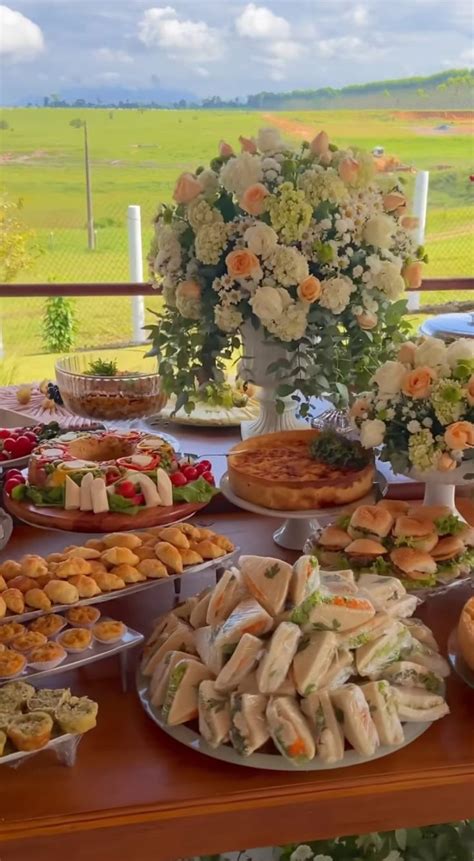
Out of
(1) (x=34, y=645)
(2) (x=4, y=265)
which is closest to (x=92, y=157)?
(2) (x=4, y=265)

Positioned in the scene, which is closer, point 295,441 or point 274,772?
point 274,772

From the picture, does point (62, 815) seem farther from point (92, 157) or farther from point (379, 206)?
point (92, 157)

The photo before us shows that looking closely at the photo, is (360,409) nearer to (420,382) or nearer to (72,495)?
(420,382)

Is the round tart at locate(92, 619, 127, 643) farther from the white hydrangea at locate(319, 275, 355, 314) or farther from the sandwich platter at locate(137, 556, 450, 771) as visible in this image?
the white hydrangea at locate(319, 275, 355, 314)

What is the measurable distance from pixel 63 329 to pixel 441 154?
4.61 m

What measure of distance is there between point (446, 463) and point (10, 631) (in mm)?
656

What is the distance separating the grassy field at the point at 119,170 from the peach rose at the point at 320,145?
6.44m

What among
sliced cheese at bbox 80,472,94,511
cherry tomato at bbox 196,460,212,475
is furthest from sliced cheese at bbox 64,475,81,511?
cherry tomato at bbox 196,460,212,475

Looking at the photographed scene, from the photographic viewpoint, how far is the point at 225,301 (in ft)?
4.84

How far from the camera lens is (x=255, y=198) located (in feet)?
4.62

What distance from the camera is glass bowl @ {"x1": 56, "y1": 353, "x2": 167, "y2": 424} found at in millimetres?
1673

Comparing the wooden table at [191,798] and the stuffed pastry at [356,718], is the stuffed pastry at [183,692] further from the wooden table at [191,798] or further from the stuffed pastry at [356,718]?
the stuffed pastry at [356,718]

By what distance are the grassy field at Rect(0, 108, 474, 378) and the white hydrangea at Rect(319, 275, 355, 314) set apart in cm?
652

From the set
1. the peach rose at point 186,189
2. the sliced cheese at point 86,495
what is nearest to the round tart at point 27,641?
the sliced cheese at point 86,495
